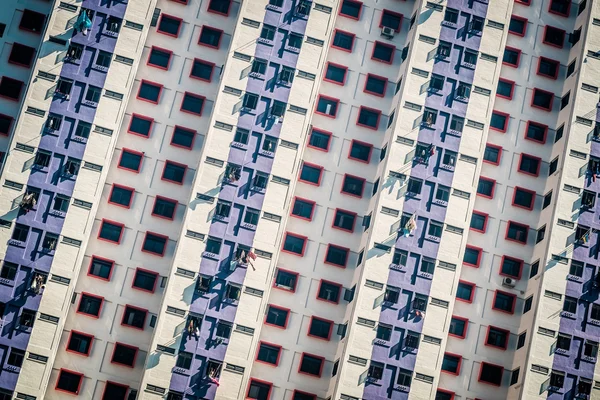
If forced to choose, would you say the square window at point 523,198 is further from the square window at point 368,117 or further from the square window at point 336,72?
the square window at point 336,72

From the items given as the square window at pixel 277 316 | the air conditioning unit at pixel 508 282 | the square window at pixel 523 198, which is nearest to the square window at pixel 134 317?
the square window at pixel 277 316

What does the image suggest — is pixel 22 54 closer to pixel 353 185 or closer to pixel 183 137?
pixel 183 137

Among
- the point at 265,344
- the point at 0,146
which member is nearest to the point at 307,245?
the point at 265,344

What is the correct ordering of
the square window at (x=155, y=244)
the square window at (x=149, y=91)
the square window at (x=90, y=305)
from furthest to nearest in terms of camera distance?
1. the square window at (x=149, y=91)
2. the square window at (x=155, y=244)
3. the square window at (x=90, y=305)

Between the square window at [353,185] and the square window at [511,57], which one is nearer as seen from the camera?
the square window at [353,185]

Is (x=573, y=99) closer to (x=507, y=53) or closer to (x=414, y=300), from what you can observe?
(x=507, y=53)

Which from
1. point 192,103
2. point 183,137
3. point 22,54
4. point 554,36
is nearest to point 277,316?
point 183,137

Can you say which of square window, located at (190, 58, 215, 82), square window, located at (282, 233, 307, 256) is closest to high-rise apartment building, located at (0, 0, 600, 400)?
square window, located at (190, 58, 215, 82)
